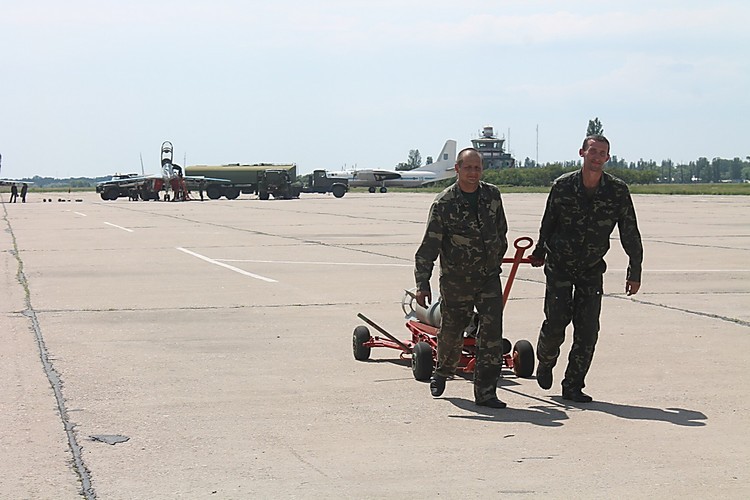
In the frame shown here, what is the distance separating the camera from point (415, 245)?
25.0m

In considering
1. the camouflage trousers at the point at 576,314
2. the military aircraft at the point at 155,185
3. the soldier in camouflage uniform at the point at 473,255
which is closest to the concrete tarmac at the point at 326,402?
the camouflage trousers at the point at 576,314

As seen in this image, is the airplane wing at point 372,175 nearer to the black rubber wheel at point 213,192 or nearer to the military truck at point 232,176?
the military truck at point 232,176

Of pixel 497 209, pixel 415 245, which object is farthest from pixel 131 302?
pixel 415 245

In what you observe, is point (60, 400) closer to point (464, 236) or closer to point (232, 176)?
point (464, 236)

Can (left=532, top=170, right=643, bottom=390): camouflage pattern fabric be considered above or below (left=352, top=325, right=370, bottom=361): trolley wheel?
above

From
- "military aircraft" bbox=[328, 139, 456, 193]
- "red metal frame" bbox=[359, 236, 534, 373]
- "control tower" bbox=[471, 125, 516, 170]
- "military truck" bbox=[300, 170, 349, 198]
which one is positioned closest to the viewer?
"red metal frame" bbox=[359, 236, 534, 373]

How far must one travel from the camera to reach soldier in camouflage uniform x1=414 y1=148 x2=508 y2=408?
7.85 metres

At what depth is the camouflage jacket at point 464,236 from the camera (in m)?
7.85

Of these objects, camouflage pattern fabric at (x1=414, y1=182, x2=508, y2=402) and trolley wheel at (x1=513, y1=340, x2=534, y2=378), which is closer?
camouflage pattern fabric at (x1=414, y1=182, x2=508, y2=402)

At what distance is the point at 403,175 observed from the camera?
119375mm

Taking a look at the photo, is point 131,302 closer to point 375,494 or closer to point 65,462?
point 65,462

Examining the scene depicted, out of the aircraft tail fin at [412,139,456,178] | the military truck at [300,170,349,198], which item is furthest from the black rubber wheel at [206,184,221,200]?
the aircraft tail fin at [412,139,456,178]

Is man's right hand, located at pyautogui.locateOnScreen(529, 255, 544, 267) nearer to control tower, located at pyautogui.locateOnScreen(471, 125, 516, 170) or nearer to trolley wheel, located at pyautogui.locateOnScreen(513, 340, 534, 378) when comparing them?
trolley wheel, located at pyautogui.locateOnScreen(513, 340, 534, 378)

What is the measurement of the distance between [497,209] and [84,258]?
15.2m
